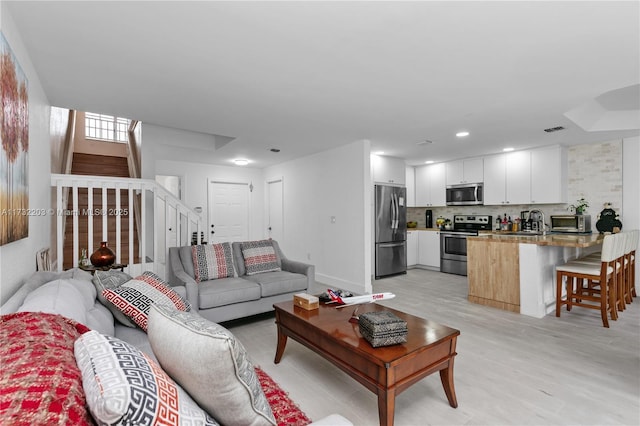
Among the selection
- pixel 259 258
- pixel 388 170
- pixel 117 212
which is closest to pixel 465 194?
pixel 388 170

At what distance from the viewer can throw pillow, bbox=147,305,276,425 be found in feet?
2.89

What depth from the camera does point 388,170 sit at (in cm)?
601

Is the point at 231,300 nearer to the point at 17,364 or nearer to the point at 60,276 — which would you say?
the point at 60,276

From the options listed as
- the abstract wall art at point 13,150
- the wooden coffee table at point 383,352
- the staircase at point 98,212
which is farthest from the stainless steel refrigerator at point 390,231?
the abstract wall art at point 13,150

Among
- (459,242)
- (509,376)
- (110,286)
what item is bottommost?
(509,376)

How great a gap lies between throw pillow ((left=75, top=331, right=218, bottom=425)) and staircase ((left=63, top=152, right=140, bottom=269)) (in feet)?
11.0

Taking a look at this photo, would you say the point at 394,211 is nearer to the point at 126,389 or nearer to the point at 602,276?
→ the point at 602,276

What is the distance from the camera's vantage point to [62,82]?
2.65m

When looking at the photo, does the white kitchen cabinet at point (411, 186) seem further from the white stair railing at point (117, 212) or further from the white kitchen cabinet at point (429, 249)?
the white stair railing at point (117, 212)

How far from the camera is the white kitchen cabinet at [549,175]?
201 inches

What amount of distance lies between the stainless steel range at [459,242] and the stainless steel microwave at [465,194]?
429 mm

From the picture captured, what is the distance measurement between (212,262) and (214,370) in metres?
2.90

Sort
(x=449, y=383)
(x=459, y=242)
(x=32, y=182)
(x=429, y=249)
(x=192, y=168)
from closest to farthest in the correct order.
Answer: (x=449, y=383)
(x=32, y=182)
(x=459, y=242)
(x=192, y=168)
(x=429, y=249)

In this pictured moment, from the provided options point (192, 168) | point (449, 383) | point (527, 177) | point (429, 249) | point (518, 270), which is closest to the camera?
point (449, 383)
